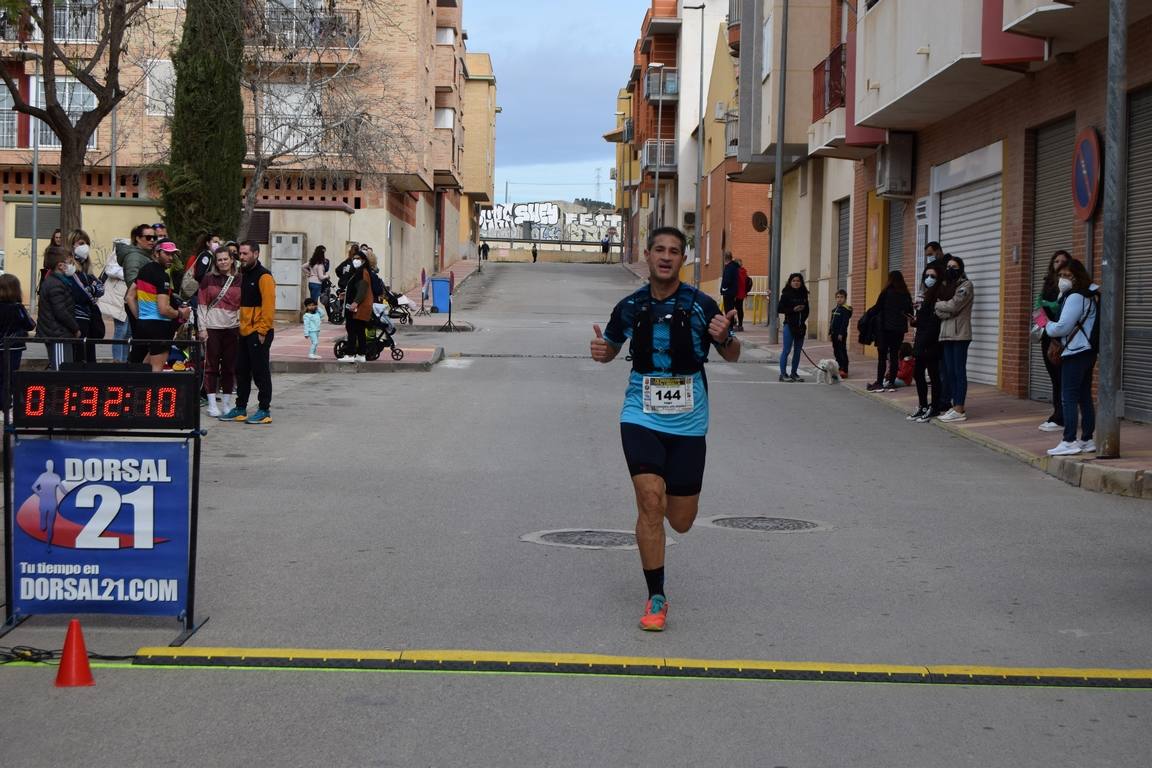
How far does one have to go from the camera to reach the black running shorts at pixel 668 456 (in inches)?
270

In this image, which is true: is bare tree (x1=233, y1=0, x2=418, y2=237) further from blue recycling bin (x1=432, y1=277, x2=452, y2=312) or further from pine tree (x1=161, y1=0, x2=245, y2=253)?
pine tree (x1=161, y1=0, x2=245, y2=253)

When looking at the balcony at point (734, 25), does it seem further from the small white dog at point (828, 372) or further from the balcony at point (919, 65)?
the small white dog at point (828, 372)

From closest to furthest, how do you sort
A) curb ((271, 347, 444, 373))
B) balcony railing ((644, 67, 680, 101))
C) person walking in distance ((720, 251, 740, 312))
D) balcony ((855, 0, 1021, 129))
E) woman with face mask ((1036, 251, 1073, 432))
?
woman with face mask ((1036, 251, 1073, 432)), balcony ((855, 0, 1021, 129)), curb ((271, 347, 444, 373)), person walking in distance ((720, 251, 740, 312)), balcony railing ((644, 67, 680, 101))

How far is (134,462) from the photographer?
20.6ft

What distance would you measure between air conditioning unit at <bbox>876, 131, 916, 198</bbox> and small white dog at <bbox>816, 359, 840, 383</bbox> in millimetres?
3627

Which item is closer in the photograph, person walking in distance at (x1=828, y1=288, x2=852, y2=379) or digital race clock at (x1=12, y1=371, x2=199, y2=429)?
digital race clock at (x1=12, y1=371, x2=199, y2=429)

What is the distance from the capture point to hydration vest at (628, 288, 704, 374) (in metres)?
6.86

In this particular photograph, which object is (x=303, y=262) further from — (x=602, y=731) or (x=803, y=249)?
(x=602, y=731)

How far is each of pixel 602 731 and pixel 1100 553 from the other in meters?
4.96

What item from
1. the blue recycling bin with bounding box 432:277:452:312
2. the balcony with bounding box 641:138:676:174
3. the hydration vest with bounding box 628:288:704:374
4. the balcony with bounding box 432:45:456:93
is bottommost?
the hydration vest with bounding box 628:288:704:374

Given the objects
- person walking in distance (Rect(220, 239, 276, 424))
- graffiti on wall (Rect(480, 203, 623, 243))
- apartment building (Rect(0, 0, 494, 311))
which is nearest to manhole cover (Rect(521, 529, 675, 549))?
person walking in distance (Rect(220, 239, 276, 424))

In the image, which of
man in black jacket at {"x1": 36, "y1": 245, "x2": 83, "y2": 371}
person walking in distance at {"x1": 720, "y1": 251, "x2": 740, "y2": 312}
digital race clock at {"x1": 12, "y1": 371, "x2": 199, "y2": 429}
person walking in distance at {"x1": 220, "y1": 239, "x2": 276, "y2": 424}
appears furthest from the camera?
person walking in distance at {"x1": 720, "y1": 251, "x2": 740, "y2": 312}

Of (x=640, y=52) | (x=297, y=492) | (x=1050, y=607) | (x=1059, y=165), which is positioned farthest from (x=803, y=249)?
(x=640, y=52)

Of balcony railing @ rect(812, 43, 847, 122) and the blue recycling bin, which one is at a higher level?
balcony railing @ rect(812, 43, 847, 122)
